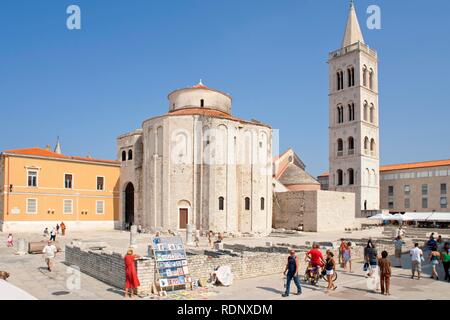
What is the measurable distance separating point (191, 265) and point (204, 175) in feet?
81.3

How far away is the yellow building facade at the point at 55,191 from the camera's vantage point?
36656 millimetres

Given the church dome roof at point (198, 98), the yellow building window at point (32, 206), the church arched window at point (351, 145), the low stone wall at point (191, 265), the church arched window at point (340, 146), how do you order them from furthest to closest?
the church arched window at point (340, 146) → the church arched window at point (351, 145) → the church dome roof at point (198, 98) → the yellow building window at point (32, 206) → the low stone wall at point (191, 265)

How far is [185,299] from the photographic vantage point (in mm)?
11117

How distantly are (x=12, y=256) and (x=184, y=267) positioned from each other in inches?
499

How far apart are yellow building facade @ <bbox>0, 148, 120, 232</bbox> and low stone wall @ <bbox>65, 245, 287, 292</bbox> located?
2362 cm

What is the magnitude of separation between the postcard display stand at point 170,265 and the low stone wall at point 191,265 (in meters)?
0.26

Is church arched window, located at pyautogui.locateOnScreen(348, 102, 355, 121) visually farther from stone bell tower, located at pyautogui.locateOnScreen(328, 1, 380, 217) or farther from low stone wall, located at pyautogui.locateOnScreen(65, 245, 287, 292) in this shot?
low stone wall, located at pyautogui.locateOnScreen(65, 245, 287, 292)

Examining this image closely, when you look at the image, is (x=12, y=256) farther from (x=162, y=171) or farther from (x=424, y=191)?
Result: (x=424, y=191)

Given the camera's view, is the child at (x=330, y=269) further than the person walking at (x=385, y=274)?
Yes

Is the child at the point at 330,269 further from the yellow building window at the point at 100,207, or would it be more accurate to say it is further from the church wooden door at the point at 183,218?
the yellow building window at the point at 100,207

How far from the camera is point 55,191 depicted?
129ft

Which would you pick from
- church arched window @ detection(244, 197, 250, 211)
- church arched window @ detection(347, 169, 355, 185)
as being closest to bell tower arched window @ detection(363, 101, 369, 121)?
church arched window @ detection(347, 169, 355, 185)

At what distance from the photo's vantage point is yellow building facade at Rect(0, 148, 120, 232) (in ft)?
120

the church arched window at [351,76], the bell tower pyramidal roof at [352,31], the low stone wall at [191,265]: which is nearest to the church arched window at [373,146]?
the church arched window at [351,76]
